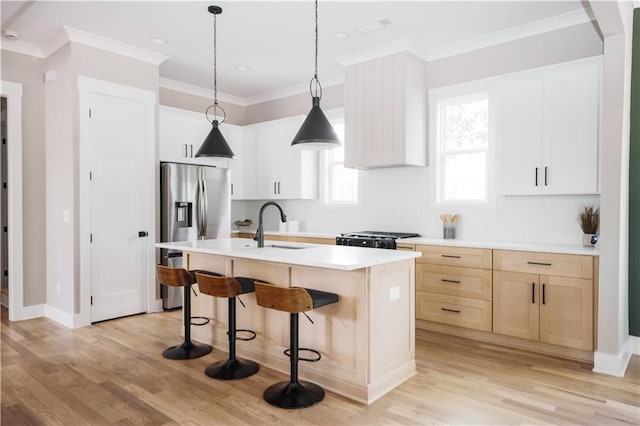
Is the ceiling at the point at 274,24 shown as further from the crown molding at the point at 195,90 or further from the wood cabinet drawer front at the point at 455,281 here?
the wood cabinet drawer front at the point at 455,281

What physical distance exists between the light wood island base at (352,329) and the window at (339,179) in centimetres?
256

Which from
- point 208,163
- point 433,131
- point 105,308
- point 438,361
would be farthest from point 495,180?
point 105,308

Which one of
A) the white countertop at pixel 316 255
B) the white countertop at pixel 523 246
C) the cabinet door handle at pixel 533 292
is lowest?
the cabinet door handle at pixel 533 292

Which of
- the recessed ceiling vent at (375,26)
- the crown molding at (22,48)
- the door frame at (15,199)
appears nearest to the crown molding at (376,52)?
the recessed ceiling vent at (375,26)

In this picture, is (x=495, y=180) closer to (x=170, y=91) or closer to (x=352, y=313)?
(x=352, y=313)

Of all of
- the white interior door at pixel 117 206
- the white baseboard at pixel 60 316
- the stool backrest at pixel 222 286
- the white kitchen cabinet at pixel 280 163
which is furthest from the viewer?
the white kitchen cabinet at pixel 280 163

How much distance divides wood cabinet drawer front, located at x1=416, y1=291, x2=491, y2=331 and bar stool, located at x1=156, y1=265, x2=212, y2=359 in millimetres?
2085

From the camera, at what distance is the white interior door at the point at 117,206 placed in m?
4.56

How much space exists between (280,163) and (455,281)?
3071 millimetres

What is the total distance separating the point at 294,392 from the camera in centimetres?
282

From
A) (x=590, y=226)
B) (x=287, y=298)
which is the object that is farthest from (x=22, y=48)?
(x=590, y=226)

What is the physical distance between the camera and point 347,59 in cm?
498

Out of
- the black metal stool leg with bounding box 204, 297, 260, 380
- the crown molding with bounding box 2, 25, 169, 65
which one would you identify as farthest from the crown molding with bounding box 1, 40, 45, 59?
the black metal stool leg with bounding box 204, 297, 260, 380

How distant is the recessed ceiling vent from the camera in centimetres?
408
